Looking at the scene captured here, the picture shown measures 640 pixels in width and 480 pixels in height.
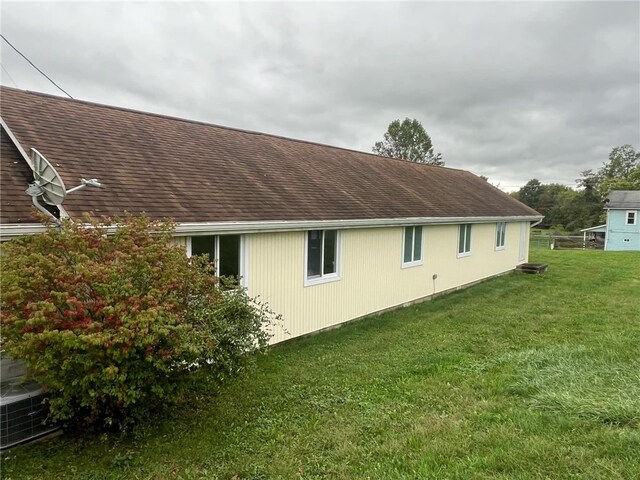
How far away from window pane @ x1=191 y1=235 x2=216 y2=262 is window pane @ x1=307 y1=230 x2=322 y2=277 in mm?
2267

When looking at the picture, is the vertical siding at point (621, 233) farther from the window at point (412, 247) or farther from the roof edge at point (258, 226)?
the roof edge at point (258, 226)

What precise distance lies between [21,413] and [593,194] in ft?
243

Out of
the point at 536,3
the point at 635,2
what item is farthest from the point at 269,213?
the point at 635,2

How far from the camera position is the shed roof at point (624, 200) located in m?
36.6

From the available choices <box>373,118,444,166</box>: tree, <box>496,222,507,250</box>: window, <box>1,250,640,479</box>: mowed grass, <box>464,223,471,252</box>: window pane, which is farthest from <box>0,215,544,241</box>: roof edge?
<box>373,118,444,166</box>: tree

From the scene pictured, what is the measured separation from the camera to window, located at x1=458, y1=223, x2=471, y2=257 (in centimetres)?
1391

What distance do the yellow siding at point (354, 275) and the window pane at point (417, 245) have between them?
0.25 meters

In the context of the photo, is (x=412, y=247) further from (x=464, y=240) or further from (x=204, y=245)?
(x=204, y=245)

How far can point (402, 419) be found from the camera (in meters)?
4.63

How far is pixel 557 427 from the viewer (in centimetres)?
418

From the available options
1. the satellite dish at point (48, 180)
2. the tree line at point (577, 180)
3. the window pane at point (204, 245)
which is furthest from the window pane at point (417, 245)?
the tree line at point (577, 180)

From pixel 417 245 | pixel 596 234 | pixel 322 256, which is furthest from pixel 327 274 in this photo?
pixel 596 234

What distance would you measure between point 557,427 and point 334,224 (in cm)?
536

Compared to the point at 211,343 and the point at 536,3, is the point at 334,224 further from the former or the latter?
the point at 536,3
